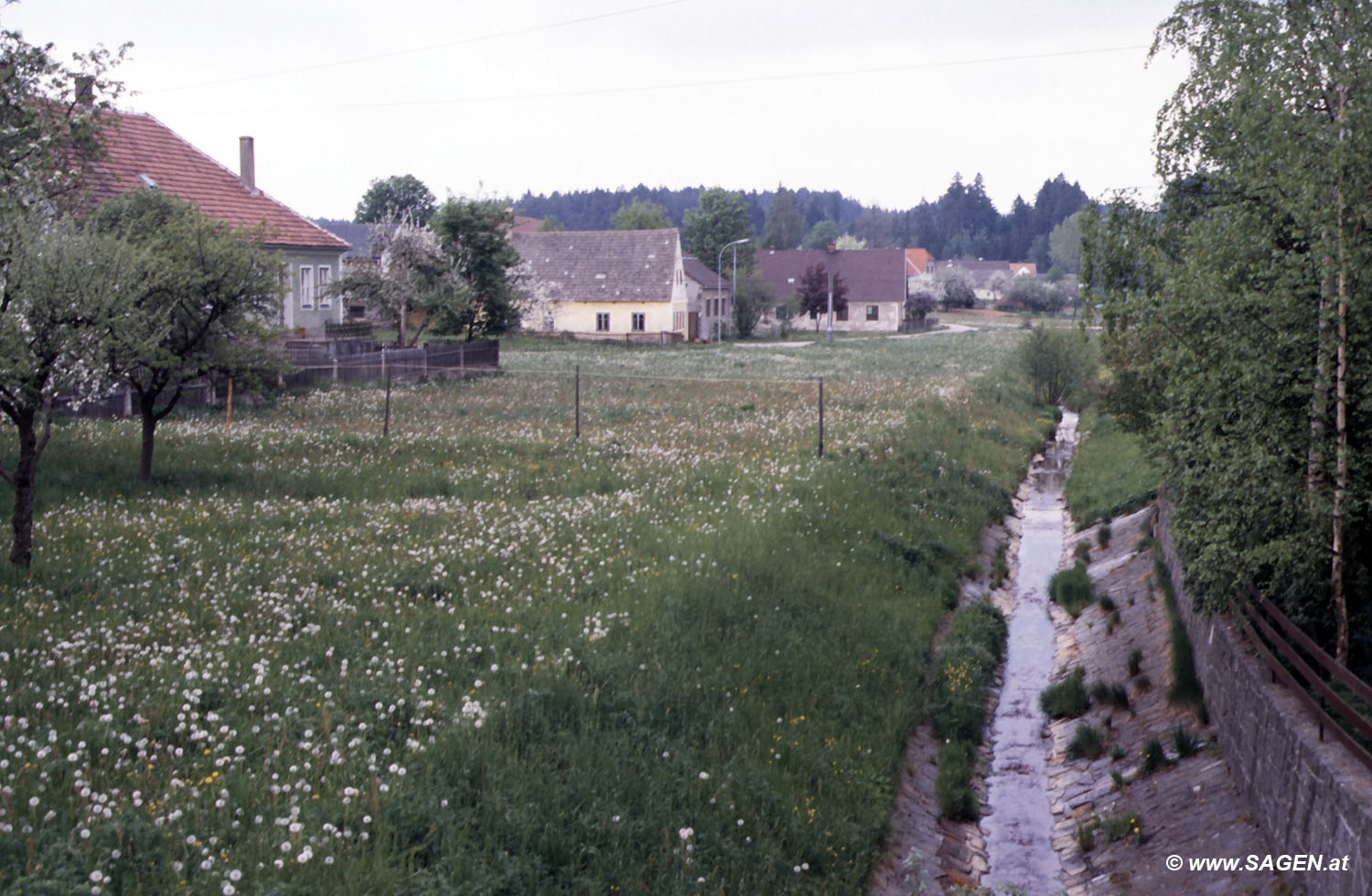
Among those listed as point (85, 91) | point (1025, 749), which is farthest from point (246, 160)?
point (1025, 749)

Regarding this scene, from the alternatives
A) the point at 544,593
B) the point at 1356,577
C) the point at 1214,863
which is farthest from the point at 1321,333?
the point at 544,593

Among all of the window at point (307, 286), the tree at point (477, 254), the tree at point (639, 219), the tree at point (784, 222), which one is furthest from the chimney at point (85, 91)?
the tree at point (784, 222)

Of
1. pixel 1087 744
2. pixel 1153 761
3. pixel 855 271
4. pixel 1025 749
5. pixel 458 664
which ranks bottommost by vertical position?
pixel 1025 749

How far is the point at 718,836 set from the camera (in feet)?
29.5

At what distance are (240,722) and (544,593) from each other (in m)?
4.62

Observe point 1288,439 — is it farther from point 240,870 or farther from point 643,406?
point 643,406

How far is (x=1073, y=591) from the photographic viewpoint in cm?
1927

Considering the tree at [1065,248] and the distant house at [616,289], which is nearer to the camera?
the distant house at [616,289]

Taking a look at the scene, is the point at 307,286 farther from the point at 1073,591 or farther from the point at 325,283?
the point at 1073,591

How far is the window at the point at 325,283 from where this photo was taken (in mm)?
44559

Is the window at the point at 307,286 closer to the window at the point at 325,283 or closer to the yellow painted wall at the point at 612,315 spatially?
the window at the point at 325,283

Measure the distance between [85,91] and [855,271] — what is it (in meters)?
91.7

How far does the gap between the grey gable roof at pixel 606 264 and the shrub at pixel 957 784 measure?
63.9 meters

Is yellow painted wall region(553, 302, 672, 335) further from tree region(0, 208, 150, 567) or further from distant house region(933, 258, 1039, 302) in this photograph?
distant house region(933, 258, 1039, 302)
